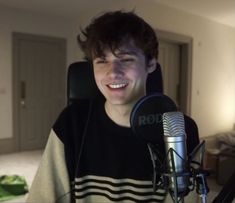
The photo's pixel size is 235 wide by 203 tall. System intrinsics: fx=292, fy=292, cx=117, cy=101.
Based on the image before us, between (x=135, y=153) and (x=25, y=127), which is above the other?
(x=135, y=153)

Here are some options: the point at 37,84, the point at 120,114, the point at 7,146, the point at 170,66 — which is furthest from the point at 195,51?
the point at 120,114

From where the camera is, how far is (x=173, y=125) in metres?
0.53

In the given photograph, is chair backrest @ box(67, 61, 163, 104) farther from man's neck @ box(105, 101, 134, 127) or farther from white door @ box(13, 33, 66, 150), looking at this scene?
white door @ box(13, 33, 66, 150)

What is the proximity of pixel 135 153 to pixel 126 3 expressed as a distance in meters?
3.59

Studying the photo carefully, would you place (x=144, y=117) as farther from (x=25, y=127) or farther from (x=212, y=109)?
(x=212, y=109)

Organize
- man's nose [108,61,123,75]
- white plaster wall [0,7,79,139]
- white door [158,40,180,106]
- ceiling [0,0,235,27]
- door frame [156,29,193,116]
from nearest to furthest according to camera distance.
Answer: man's nose [108,61,123,75], ceiling [0,0,235,27], white plaster wall [0,7,79,139], white door [158,40,180,106], door frame [156,29,193,116]

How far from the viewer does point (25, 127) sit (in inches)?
191

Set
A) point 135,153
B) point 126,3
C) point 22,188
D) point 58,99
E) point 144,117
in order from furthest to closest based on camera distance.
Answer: point 58,99 < point 126,3 < point 22,188 < point 135,153 < point 144,117

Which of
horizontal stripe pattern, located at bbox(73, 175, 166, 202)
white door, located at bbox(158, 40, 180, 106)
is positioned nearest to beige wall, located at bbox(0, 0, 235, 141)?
white door, located at bbox(158, 40, 180, 106)

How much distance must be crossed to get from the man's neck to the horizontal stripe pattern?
0.17 metres

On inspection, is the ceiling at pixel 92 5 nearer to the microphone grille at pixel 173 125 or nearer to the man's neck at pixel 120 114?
the man's neck at pixel 120 114

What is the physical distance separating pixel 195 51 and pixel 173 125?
4.96 m

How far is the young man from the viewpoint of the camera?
783 mm

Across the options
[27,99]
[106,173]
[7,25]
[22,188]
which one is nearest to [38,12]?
[7,25]
